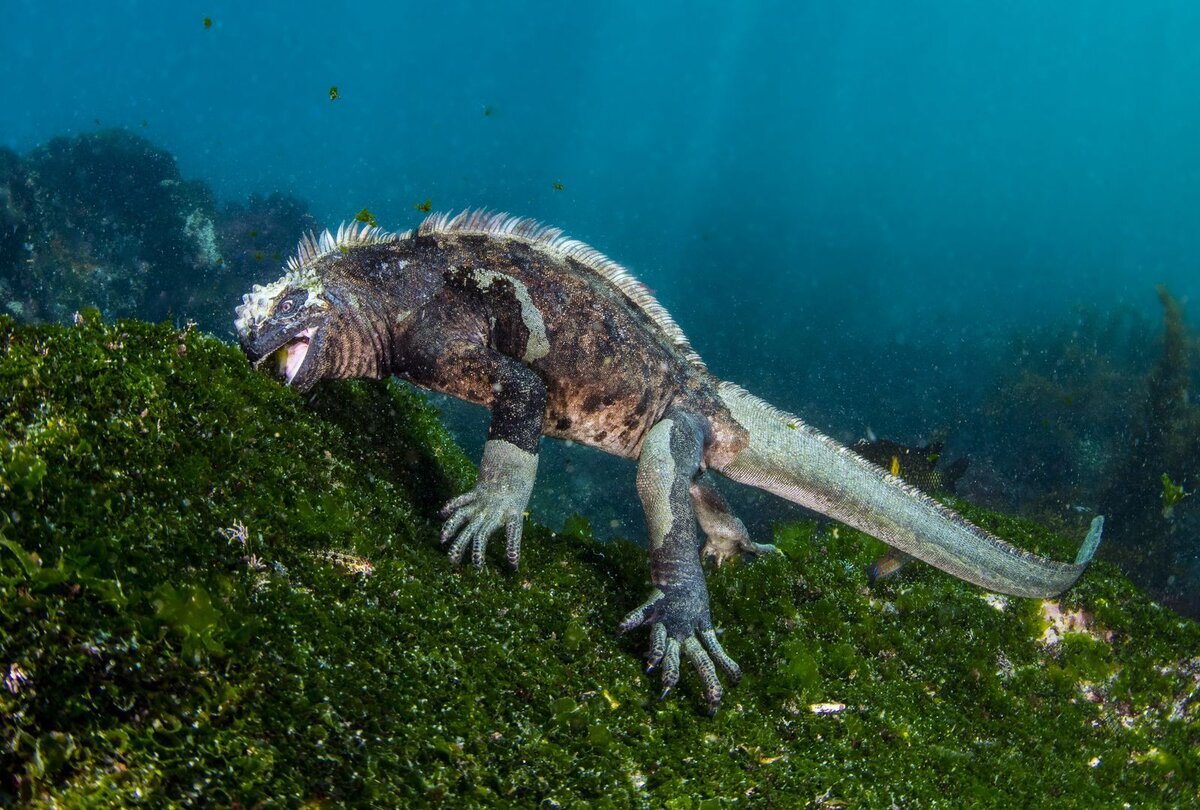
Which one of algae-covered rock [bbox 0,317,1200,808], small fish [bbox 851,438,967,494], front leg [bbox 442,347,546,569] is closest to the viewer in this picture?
algae-covered rock [bbox 0,317,1200,808]

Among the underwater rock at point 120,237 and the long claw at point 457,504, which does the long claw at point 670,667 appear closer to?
the long claw at point 457,504

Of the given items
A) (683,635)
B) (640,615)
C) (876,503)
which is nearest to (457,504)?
(640,615)

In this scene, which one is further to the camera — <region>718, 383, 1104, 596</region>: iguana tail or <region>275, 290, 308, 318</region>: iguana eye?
<region>718, 383, 1104, 596</region>: iguana tail

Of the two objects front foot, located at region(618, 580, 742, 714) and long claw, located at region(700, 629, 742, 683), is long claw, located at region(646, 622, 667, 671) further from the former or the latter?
long claw, located at region(700, 629, 742, 683)

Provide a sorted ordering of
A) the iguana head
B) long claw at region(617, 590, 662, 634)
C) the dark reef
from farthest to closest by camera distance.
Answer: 1. the dark reef
2. the iguana head
3. long claw at region(617, 590, 662, 634)

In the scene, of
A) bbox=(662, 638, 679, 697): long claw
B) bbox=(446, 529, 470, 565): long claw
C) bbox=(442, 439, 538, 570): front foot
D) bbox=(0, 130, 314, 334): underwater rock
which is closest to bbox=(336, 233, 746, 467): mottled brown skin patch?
bbox=(442, 439, 538, 570): front foot

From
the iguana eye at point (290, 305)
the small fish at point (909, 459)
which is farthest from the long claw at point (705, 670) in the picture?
the small fish at point (909, 459)

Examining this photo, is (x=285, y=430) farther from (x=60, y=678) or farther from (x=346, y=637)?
(x=60, y=678)
